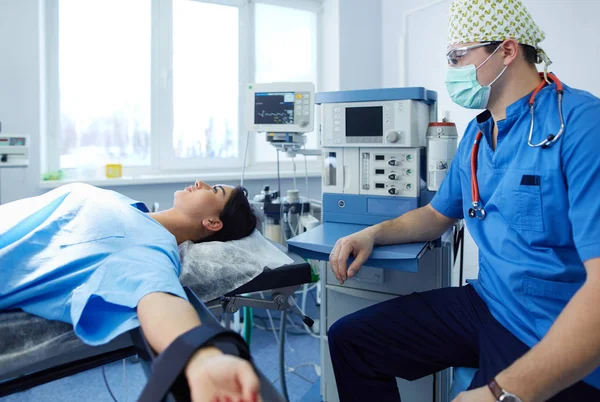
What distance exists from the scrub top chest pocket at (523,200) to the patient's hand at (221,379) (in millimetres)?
793

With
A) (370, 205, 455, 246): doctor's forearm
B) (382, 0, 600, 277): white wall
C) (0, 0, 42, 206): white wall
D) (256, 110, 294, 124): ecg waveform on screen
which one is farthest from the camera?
(0, 0, 42, 206): white wall

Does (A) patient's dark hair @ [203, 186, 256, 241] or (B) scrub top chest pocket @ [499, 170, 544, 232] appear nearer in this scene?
(B) scrub top chest pocket @ [499, 170, 544, 232]

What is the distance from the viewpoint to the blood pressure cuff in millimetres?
637

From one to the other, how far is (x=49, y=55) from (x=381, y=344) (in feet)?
7.96

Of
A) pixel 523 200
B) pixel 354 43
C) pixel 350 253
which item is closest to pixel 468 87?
pixel 523 200

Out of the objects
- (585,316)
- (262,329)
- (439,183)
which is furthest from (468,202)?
(262,329)

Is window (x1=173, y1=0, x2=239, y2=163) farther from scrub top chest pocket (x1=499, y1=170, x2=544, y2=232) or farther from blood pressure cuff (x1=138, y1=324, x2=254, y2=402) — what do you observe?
blood pressure cuff (x1=138, y1=324, x2=254, y2=402)

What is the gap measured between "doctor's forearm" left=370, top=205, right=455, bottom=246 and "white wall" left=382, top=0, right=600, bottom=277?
1.06 m

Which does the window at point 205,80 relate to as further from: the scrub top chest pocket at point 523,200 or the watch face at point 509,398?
the watch face at point 509,398

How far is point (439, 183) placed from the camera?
1.60m

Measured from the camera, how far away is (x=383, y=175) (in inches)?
65.4

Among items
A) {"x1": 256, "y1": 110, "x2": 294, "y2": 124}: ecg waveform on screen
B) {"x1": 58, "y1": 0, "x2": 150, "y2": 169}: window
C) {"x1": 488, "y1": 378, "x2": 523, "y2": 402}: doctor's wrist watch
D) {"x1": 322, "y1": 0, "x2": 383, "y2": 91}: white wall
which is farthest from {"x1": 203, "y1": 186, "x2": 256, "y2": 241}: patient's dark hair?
{"x1": 322, "y1": 0, "x2": 383, "y2": 91}: white wall

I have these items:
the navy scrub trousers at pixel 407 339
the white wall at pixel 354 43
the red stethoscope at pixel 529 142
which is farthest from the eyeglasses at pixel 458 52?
the white wall at pixel 354 43

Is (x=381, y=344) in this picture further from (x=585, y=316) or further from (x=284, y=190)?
(x=284, y=190)
